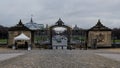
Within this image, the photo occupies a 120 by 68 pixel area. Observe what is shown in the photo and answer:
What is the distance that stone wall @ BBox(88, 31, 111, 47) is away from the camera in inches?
2032

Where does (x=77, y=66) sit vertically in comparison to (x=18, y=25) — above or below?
below

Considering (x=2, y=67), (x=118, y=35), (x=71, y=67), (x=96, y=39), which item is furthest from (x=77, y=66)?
(x=118, y=35)

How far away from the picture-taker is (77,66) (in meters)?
19.0

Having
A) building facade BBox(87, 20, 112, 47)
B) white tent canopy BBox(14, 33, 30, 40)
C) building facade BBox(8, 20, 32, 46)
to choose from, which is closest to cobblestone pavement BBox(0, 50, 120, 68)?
white tent canopy BBox(14, 33, 30, 40)

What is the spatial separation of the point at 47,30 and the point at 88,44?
275 inches

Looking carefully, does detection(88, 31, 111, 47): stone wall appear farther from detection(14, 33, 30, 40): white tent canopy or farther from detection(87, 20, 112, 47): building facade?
detection(14, 33, 30, 40): white tent canopy

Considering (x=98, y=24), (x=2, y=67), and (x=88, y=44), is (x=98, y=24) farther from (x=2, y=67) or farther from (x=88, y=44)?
(x=2, y=67)

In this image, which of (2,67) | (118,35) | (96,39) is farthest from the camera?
(118,35)

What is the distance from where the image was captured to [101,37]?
5153 centimetres

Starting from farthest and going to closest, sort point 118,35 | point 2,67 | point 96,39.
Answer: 1. point 118,35
2. point 96,39
3. point 2,67

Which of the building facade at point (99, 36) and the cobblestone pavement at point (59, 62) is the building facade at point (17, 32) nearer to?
the building facade at point (99, 36)

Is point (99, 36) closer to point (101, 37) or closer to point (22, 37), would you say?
point (101, 37)

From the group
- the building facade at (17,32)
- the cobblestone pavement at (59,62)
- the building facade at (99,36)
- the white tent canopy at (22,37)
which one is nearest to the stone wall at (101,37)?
the building facade at (99,36)

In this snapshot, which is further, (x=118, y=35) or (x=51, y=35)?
(x=118, y=35)
